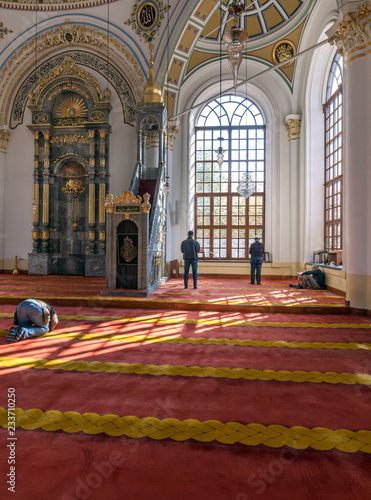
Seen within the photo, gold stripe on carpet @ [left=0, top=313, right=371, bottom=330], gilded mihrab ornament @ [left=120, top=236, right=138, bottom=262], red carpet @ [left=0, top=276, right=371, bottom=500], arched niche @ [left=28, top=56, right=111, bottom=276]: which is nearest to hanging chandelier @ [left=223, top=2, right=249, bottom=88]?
gilded mihrab ornament @ [left=120, top=236, right=138, bottom=262]

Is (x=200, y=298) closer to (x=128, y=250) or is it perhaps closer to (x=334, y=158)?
(x=128, y=250)

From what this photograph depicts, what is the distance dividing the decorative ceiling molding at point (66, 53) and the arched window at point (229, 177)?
2500 mm

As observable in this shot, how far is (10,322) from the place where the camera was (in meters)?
4.34

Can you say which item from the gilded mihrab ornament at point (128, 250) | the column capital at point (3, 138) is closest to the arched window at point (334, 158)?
the gilded mihrab ornament at point (128, 250)

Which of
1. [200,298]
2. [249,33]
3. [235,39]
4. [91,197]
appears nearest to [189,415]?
[200,298]

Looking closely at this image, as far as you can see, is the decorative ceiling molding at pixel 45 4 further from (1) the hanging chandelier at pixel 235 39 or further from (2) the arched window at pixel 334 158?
(2) the arched window at pixel 334 158

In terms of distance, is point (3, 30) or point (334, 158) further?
point (3, 30)

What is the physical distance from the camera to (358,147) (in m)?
5.05

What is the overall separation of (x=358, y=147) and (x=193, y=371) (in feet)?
13.7

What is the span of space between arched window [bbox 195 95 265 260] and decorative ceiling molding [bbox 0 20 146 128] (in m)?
2.50

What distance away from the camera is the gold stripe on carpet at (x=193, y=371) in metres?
2.60

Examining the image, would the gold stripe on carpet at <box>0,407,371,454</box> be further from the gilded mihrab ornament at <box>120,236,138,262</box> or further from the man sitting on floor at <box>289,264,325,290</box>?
the man sitting on floor at <box>289,264,325,290</box>

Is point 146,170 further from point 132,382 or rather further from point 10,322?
point 132,382

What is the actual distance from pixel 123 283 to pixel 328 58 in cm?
731
